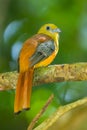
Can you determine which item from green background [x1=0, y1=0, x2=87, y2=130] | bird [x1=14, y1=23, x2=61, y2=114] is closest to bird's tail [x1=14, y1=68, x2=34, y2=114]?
bird [x1=14, y1=23, x2=61, y2=114]

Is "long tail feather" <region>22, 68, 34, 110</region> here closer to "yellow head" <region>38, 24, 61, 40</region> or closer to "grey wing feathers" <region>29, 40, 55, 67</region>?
"grey wing feathers" <region>29, 40, 55, 67</region>

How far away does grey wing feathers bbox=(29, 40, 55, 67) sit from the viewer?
2.64 ft

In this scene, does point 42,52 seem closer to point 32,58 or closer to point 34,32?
point 32,58

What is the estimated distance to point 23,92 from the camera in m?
0.72

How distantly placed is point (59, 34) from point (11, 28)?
0.19 meters

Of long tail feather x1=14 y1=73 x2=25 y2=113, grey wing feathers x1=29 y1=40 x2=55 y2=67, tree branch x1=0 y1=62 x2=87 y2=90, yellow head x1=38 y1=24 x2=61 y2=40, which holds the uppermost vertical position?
yellow head x1=38 y1=24 x2=61 y2=40

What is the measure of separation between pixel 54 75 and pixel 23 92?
90mm

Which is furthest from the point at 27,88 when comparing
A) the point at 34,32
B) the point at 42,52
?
the point at 34,32

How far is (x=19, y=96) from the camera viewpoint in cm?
72

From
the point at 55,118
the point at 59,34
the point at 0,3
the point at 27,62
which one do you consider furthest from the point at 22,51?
the point at 55,118

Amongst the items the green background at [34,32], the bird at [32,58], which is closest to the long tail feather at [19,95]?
the bird at [32,58]

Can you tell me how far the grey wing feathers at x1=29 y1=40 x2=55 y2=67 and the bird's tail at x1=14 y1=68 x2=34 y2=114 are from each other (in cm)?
5

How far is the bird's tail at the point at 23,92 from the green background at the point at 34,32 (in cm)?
15

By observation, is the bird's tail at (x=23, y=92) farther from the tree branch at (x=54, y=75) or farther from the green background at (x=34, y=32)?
the green background at (x=34, y=32)
